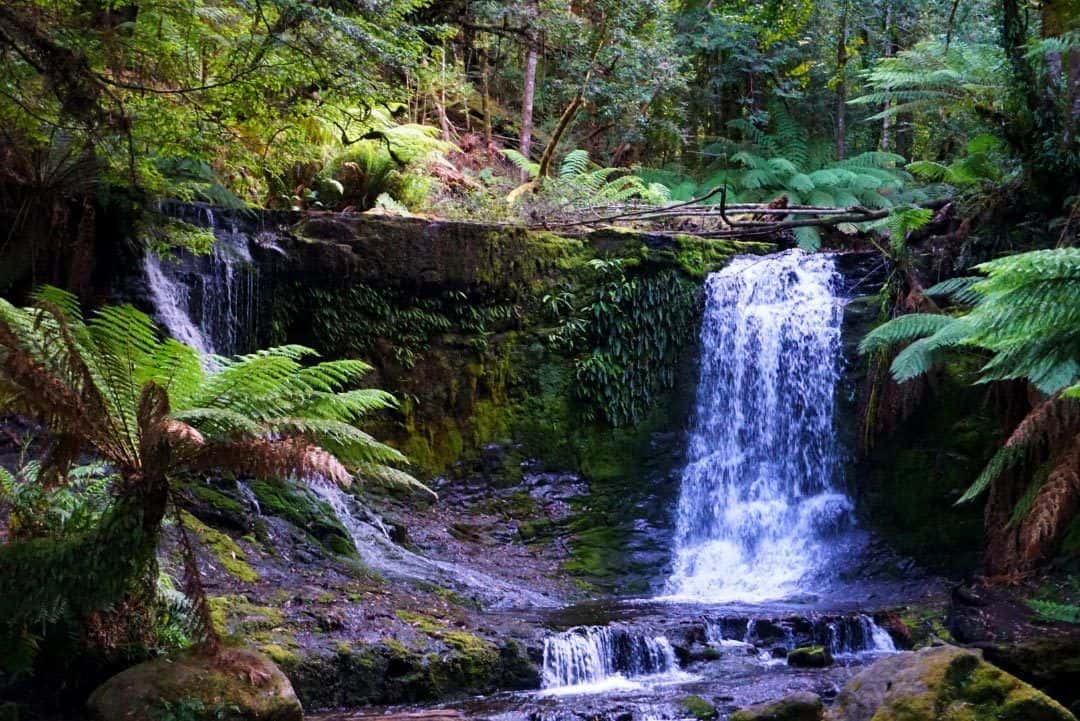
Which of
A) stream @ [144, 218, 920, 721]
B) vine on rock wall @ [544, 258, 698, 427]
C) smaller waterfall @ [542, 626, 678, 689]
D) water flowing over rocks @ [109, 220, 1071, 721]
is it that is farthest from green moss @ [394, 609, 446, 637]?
vine on rock wall @ [544, 258, 698, 427]

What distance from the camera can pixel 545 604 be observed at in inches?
343

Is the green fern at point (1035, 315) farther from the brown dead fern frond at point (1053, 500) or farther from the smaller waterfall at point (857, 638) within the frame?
the smaller waterfall at point (857, 638)

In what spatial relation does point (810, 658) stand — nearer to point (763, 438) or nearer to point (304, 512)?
point (304, 512)

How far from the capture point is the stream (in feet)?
22.4

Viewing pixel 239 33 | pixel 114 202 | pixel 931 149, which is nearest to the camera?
pixel 239 33

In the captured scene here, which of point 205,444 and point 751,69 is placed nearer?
point 205,444

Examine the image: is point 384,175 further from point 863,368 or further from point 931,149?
point 931,149

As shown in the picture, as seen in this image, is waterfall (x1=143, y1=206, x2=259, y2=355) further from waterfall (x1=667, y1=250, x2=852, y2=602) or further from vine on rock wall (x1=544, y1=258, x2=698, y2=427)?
waterfall (x1=667, y1=250, x2=852, y2=602)

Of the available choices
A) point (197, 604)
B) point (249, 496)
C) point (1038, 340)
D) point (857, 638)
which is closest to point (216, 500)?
point (249, 496)

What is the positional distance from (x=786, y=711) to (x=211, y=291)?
6973mm

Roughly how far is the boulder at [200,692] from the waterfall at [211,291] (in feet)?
16.8

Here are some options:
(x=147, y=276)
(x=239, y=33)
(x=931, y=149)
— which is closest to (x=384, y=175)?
(x=147, y=276)

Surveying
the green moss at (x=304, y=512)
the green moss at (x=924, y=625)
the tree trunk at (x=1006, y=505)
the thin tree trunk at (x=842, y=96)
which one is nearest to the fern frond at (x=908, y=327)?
the tree trunk at (x=1006, y=505)

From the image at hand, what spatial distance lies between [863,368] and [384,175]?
6.26m
